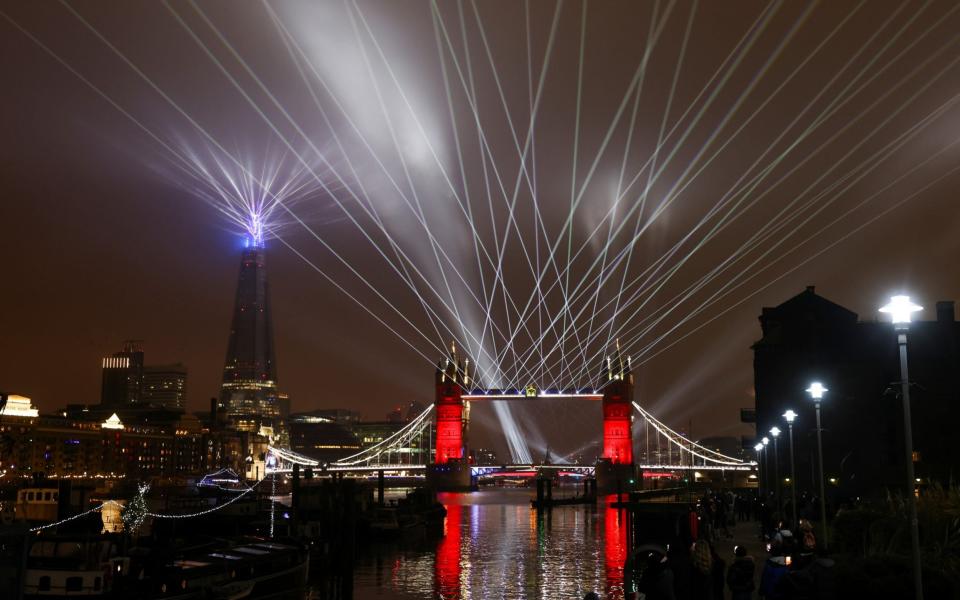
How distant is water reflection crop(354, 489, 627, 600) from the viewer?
36.4 meters

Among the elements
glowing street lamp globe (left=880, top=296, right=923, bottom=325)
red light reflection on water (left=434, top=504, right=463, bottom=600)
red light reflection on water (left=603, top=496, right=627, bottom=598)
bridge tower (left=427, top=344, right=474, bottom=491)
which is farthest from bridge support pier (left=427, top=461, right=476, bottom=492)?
glowing street lamp globe (left=880, top=296, right=923, bottom=325)

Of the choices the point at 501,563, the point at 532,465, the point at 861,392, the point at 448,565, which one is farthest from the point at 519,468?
the point at 501,563

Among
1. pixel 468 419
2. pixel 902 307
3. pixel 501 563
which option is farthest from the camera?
pixel 468 419

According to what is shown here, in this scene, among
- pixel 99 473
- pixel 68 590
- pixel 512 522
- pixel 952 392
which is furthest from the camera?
pixel 99 473

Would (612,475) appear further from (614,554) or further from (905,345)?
(905,345)

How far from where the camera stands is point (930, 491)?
24.4 metres

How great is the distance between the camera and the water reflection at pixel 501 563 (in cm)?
3641

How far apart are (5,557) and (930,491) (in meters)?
21.9

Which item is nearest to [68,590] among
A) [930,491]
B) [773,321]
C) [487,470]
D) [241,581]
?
[241,581]

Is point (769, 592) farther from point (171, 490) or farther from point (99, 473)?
point (99, 473)

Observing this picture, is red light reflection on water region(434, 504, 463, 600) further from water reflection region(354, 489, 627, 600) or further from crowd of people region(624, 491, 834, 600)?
crowd of people region(624, 491, 834, 600)

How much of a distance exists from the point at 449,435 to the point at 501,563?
121523 millimetres

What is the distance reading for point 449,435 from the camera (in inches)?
6575

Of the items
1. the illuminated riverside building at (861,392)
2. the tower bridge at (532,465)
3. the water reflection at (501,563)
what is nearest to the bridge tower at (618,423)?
the tower bridge at (532,465)
